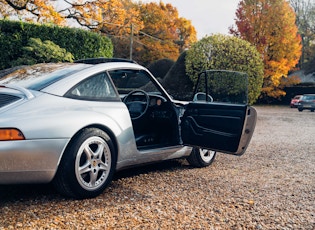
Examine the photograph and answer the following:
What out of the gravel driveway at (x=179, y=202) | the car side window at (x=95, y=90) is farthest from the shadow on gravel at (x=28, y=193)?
the car side window at (x=95, y=90)

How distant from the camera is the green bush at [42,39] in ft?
44.5

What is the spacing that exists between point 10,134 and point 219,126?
2270mm

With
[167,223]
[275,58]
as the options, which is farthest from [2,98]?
[275,58]

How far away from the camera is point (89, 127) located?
3498 mm

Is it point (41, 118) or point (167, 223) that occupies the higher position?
point (41, 118)

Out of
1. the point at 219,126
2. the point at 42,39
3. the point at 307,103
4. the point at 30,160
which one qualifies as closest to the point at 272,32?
the point at 307,103

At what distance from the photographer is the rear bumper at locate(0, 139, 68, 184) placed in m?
2.91

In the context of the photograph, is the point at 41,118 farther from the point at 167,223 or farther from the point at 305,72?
the point at 305,72

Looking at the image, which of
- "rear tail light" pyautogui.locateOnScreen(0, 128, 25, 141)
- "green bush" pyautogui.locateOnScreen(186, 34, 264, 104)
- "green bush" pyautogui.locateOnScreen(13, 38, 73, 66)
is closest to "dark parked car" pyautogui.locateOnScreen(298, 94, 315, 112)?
"green bush" pyautogui.locateOnScreen(186, 34, 264, 104)

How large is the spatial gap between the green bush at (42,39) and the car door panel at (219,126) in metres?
10.4

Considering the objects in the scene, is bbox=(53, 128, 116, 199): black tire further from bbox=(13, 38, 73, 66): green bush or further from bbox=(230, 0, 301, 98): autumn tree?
bbox=(230, 0, 301, 98): autumn tree

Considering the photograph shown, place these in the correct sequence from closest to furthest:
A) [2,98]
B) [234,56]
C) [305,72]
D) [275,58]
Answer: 1. [2,98]
2. [234,56]
3. [275,58]
4. [305,72]

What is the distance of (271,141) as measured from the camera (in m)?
8.66

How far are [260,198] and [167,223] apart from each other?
1268mm
